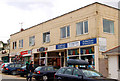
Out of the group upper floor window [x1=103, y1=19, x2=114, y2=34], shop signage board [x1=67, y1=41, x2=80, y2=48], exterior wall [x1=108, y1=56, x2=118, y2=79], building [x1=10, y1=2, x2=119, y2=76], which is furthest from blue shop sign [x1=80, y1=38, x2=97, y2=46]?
exterior wall [x1=108, y1=56, x2=118, y2=79]

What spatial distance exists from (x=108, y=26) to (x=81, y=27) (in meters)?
2.84

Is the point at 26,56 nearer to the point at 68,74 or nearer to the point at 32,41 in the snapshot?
the point at 32,41

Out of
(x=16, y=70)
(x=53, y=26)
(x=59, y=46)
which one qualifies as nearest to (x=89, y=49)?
(x=59, y=46)

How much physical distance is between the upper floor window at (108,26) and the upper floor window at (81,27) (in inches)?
74.5

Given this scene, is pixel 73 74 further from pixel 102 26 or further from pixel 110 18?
pixel 110 18

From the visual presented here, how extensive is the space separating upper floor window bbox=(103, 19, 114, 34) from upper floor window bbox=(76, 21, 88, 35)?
189cm

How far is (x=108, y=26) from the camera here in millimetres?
20094

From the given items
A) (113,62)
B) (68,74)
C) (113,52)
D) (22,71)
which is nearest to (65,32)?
(22,71)

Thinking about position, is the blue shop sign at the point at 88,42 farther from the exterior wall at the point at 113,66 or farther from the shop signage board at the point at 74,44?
the exterior wall at the point at 113,66

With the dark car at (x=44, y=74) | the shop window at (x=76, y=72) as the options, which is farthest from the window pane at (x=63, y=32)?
the shop window at (x=76, y=72)

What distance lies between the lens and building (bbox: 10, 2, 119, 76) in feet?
61.9

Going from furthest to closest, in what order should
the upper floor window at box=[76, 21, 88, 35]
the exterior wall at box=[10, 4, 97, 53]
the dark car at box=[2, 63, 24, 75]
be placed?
the dark car at box=[2, 63, 24, 75], the upper floor window at box=[76, 21, 88, 35], the exterior wall at box=[10, 4, 97, 53]

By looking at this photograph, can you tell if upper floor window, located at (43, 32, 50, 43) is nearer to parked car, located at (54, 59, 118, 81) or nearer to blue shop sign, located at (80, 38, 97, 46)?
blue shop sign, located at (80, 38, 97, 46)

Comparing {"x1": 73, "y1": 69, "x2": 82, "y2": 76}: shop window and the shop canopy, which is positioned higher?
the shop canopy
